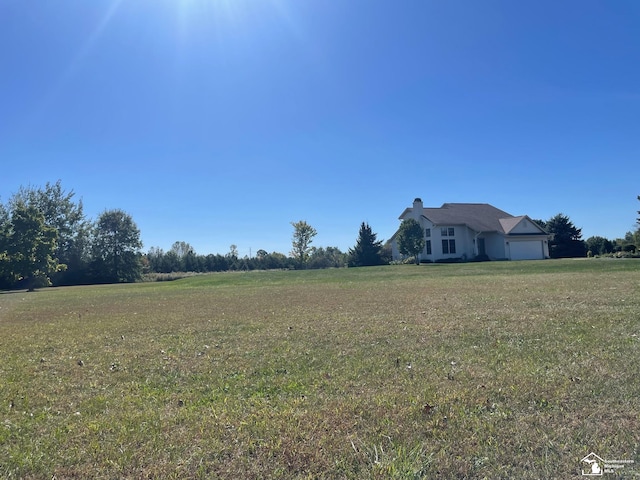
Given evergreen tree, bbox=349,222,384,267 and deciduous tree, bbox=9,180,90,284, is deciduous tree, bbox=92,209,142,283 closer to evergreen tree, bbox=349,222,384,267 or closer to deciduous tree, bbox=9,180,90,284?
deciduous tree, bbox=9,180,90,284

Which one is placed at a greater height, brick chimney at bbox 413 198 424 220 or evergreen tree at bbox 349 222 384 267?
brick chimney at bbox 413 198 424 220

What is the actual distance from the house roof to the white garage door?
203 cm

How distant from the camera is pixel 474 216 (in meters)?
51.0

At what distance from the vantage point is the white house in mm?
47031

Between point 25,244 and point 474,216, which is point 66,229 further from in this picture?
point 474,216

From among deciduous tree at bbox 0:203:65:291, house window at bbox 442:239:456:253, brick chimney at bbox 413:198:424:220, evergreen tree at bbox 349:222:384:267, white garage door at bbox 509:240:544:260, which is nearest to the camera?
Answer: deciduous tree at bbox 0:203:65:291

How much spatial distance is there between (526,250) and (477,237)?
5.29m

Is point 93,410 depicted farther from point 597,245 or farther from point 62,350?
point 597,245

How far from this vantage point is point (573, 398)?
3.80m

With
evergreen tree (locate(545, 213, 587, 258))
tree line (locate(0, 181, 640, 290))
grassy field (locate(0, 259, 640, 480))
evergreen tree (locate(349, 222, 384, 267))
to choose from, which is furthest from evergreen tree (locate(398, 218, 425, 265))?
grassy field (locate(0, 259, 640, 480))

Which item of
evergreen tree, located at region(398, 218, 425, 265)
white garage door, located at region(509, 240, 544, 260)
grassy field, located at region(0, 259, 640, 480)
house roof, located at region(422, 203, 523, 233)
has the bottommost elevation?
grassy field, located at region(0, 259, 640, 480)

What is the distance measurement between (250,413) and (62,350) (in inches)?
185

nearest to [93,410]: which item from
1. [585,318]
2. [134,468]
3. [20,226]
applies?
[134,468]

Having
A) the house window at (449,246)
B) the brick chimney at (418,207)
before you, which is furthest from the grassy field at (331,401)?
the brick chimney at (418,207)
